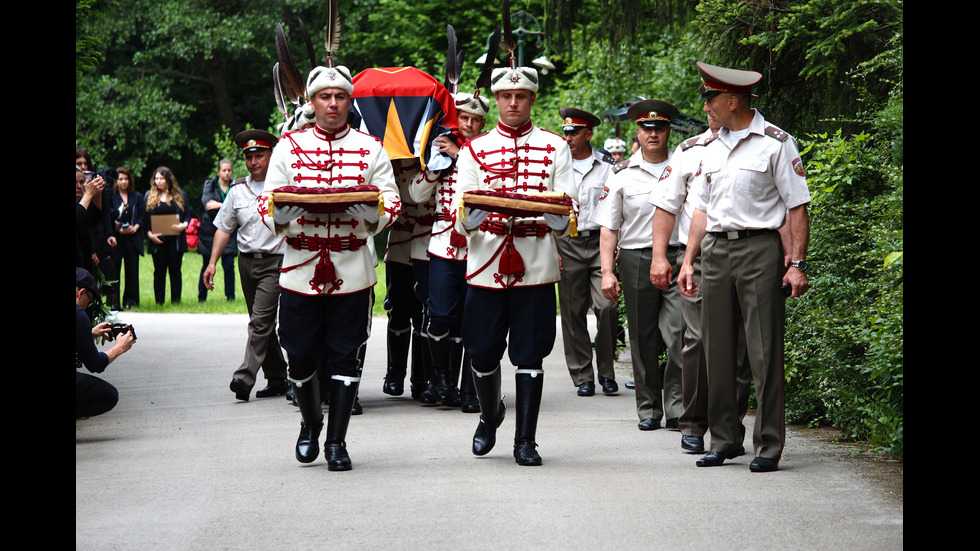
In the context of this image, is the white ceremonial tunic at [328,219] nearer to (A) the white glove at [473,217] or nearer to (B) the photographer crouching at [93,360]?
(A) the white glove at [473,217]

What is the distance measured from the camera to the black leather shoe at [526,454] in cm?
726

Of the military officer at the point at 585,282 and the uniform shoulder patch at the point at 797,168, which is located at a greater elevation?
the uniform shoulder patch at the point at 797,168

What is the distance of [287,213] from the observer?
7039mm

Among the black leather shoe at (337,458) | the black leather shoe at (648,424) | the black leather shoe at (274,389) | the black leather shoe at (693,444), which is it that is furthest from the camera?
the black leather shoe at (274,389)

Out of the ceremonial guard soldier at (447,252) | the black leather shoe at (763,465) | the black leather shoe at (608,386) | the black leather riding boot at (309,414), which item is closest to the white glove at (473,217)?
the black leather riding boot at (309,414)

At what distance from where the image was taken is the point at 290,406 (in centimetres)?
1003

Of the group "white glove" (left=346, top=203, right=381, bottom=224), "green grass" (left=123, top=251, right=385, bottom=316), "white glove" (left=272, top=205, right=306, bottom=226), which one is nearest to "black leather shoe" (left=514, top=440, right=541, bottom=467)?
"white glove" (left=346, top=203, right=381, bottom=224)

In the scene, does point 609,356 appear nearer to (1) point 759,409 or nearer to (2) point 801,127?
(2) point 801,127

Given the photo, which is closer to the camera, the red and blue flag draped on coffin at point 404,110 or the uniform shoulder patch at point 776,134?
the uniform shoulder patch at point 776,134

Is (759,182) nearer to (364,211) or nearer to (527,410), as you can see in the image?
(527,410)

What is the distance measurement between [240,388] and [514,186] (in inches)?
152

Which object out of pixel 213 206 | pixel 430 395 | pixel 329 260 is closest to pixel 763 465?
pixel 329 260

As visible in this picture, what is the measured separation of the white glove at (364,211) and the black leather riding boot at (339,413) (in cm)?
94
